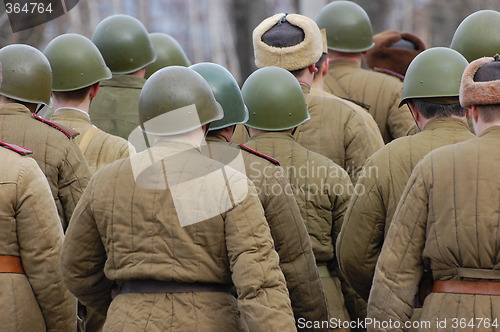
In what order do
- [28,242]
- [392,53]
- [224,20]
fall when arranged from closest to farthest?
[28,242] < [392,53] < [224,20]

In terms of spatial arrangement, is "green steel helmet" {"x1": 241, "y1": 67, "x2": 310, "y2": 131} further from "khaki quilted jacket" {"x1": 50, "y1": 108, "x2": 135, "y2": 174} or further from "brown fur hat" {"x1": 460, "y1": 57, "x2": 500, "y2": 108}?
"brown fur hat" {"x1": 460, "y1": 57, "x2": 500, "y2": 108}

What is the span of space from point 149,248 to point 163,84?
0.82 meters

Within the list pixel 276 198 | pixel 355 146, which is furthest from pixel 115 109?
pixel 276 198

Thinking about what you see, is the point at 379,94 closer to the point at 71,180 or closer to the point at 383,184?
the point at 383,184

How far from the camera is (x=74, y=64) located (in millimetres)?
8031

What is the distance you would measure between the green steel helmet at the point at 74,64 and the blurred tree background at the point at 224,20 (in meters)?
8.63

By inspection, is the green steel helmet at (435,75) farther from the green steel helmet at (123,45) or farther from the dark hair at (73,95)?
the green steel helmet at (123,45)

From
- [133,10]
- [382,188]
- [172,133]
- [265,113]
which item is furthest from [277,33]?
[133,10]

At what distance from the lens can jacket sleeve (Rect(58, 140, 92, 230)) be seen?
7176mm

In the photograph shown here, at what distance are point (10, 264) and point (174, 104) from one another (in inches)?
55.3

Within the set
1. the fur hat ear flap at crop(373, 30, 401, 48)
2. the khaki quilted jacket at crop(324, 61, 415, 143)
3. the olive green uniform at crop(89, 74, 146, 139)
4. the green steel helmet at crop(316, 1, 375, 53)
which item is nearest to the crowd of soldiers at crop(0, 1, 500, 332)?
the olive green uniform at crop(89, 74, 146, 139)

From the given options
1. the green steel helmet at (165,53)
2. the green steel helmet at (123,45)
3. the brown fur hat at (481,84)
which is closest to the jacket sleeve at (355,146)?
the green steel helmet at (123,45)

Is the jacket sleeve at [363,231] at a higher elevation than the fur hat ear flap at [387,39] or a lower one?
higher

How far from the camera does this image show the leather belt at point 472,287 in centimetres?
552
